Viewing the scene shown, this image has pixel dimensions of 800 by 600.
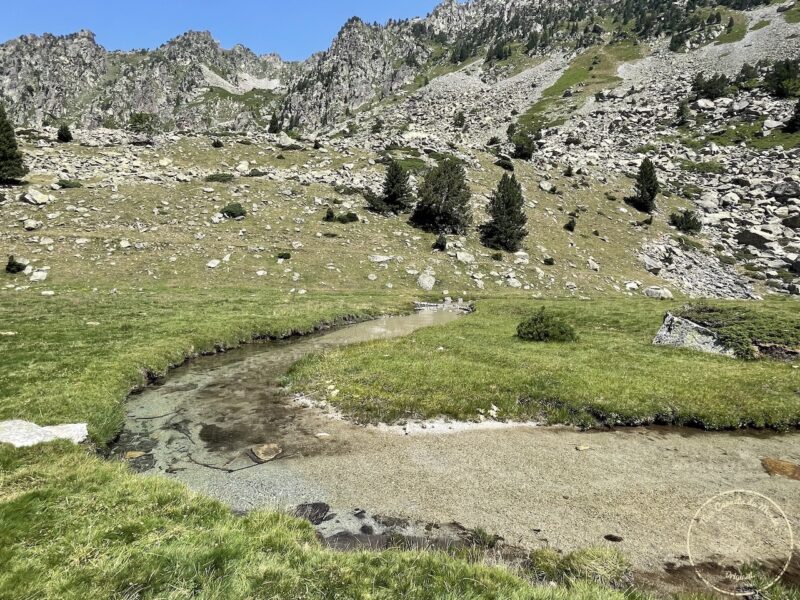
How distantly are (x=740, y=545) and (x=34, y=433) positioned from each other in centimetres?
1779

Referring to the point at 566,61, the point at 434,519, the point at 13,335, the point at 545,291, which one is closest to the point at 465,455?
the point at 434,519

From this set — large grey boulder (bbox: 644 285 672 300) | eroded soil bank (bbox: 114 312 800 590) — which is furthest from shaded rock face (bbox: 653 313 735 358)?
large grey boulder (bbox: 644 285 672 300)

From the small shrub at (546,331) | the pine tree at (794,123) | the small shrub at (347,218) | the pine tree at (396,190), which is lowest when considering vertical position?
the small shrub at (546,331)

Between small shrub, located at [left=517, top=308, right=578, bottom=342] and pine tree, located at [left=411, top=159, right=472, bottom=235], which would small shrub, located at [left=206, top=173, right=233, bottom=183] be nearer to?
pine tree, located at [left=411, top=159, right=472, bottom=235]

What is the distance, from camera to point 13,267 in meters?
40.7

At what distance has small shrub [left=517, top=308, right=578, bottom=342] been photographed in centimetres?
2688

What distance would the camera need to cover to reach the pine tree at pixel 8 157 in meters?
52.4

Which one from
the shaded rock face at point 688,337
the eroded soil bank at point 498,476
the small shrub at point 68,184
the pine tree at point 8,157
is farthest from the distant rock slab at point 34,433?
the pine tree at point 8,157

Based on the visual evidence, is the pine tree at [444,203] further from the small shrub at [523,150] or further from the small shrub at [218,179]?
the small shrub at [523,150]

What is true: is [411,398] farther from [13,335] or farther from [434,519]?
[13,335]

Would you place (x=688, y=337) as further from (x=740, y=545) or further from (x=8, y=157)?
(x=8, y=157)

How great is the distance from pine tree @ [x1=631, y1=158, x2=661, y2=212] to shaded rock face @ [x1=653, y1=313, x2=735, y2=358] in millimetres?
58700

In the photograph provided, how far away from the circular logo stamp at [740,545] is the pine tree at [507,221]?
2076 inches

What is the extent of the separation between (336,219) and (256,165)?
77.5 ft
